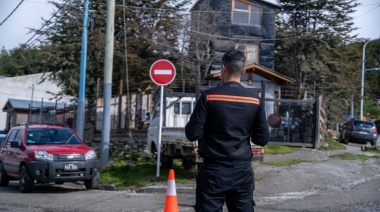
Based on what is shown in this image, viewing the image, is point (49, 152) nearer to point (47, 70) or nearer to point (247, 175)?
point (247, 175)

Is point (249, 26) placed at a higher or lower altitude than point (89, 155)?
higher

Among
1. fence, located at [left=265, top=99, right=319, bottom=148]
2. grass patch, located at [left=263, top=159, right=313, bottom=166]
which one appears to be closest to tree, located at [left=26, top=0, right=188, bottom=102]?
fence, located at [left=265, top=99, right=319, bottom=148]

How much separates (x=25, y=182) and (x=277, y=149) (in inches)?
369

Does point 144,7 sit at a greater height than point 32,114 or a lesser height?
greater

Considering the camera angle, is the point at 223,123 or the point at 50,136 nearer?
the point at 223,123

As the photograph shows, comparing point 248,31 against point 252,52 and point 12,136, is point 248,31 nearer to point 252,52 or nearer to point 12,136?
point 252,52

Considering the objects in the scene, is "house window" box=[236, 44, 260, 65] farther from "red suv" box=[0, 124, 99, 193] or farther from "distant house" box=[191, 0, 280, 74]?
"red suv" box=[0, 124, 99, 193]

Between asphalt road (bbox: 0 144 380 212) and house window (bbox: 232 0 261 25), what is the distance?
18.3m

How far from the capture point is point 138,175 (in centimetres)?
1543

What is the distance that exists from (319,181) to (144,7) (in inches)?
722

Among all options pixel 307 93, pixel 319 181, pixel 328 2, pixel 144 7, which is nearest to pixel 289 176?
pixel 319 181

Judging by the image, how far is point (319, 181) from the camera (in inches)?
559

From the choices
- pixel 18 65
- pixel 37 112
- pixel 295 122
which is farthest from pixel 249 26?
pixel 18 65

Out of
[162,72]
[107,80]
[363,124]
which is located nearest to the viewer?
[162,72]
